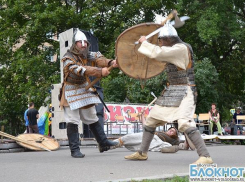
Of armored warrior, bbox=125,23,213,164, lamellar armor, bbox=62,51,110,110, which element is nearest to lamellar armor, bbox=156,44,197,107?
armored warrior, bbox=125,23,213,164

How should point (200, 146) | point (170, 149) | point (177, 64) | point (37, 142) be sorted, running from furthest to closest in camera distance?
point (37, 142) → point (170, 149) → point (177, 64) → point (200, 146)

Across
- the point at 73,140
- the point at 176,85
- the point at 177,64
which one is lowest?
the point at 73,140

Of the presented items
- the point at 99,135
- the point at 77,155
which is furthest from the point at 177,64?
the point at 77,155

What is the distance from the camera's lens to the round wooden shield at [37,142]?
11.1 m

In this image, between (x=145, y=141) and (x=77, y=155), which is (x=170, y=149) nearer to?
(x=77, y=155)

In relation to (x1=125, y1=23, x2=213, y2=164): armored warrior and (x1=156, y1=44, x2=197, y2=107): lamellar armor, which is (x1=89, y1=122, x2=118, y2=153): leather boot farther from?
(x1=156, y1=44, x2=197, y2=107): lamellar armor

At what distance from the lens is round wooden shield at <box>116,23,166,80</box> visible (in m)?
7.42

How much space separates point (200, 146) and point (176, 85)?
0.92 m

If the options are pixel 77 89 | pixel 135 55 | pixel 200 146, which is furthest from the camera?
pixel 77 89

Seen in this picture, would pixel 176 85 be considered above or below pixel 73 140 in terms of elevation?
→ above

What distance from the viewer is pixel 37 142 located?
11.2 metres

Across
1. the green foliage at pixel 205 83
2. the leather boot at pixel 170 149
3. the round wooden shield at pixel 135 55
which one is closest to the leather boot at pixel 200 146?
the round wooden shield at pixel 135 55

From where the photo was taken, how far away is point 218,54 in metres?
A: 29.6

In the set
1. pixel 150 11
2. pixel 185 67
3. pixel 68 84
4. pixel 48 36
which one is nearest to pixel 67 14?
pixel 48 36
